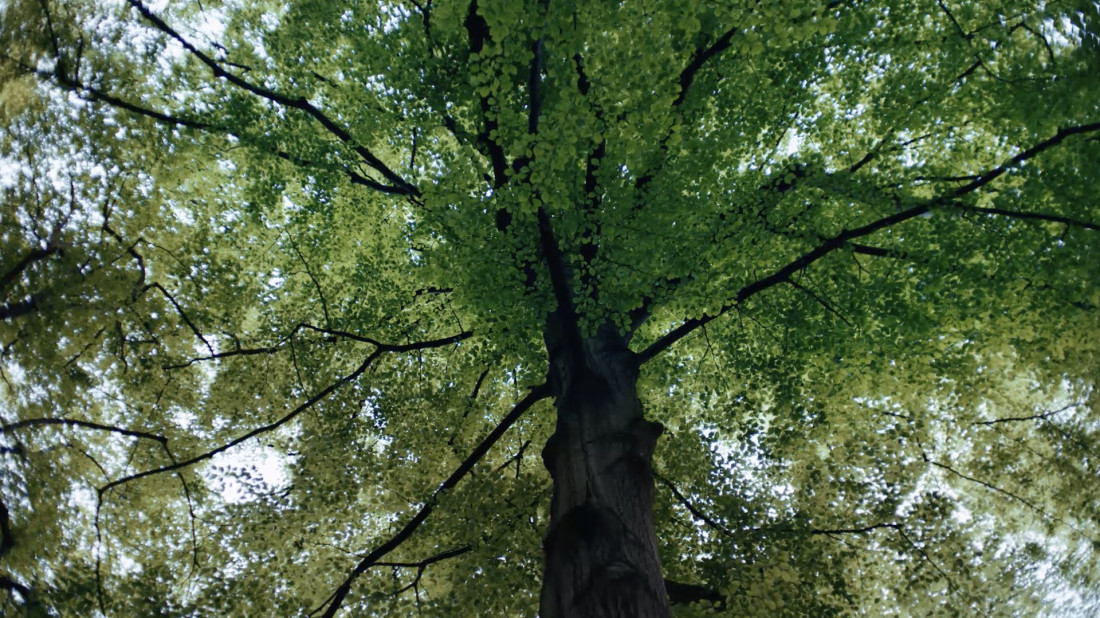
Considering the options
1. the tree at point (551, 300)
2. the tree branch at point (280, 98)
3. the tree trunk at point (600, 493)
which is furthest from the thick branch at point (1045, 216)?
the tree branch at point (280, 98)

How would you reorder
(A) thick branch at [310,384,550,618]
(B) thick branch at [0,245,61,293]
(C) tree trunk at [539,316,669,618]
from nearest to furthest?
1. (C) tree trunk at [539,316,669,618]
2. (A) thick branch at [310,384,550,618]
3. (B) thick branch at [0,245,61,293]

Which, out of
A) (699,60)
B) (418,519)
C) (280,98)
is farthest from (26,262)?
(699,60)

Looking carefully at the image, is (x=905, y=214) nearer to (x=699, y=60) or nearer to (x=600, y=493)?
(x=699, y=60)

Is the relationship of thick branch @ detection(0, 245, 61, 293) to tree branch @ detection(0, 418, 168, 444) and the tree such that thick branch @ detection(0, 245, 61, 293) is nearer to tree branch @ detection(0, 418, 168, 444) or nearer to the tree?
the tree

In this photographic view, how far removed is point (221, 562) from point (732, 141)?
26.0 feet

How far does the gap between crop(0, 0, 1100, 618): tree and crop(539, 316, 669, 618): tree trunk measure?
0.16ft

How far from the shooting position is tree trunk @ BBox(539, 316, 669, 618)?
13.6 feet

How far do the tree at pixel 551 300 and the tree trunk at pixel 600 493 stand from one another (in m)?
0.05

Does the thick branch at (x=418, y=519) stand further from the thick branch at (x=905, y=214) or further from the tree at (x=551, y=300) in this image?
the thick branch at (x=905, y=214)

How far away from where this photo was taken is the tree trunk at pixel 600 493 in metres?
4.14

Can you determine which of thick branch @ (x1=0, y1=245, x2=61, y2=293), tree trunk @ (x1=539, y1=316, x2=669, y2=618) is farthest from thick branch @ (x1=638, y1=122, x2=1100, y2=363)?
thick branch @ (x1=0, y1=245, x2=61, y2=293)

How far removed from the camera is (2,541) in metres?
5.71

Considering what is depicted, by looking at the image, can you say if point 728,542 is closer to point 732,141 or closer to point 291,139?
point 732,141

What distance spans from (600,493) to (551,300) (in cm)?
226
